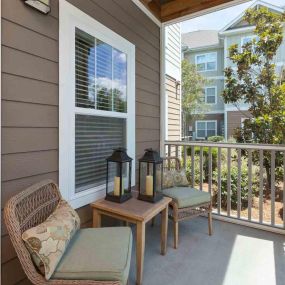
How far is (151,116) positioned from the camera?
3254 millimetres

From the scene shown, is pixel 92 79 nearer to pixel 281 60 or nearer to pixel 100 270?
pixel 100 270

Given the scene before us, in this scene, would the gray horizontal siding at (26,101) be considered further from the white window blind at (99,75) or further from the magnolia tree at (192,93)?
the magnolia tree at (192,93)

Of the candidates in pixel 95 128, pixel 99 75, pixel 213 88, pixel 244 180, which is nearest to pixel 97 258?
pixel 95 128

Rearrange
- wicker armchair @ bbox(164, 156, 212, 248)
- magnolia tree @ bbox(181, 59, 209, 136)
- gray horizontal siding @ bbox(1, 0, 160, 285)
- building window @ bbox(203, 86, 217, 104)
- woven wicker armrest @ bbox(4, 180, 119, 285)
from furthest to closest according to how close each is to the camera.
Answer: building window @ bbox(203, 86, 217, 104) < magnolia tree @ bbox(181, 59, 209, 136) < wicker armchair @ bbox(164, 156, 212, 248) < gray horizontal siding @ bbox(1, 0, 160, 285) < woven wicker armrest @ bbox(4, 180, 119, 285)

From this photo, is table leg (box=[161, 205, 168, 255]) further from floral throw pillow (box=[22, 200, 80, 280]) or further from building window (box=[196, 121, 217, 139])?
building window (box=[196, 121, 217, 139])

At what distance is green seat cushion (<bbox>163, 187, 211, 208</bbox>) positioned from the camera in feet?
7.88

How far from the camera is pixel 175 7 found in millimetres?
3178

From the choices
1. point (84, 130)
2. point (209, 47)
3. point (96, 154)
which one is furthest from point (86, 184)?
point (209, 47)

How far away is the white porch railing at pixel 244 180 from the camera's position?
281cm

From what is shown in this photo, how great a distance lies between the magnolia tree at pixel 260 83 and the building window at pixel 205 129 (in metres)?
A: 8.42

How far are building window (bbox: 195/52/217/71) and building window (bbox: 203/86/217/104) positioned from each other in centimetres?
101

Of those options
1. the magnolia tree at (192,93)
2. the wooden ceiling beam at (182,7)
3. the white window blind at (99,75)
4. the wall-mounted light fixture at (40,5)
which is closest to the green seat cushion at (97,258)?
the white window blind at (99,75)

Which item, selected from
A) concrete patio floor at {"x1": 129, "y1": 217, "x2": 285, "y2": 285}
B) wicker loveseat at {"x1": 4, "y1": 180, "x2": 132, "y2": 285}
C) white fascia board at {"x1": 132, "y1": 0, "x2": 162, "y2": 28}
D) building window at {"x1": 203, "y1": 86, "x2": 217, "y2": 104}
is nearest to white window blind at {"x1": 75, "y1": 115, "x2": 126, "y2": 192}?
wicker loveseat at {"x1": 4, "y1": 180, "x2": 132, "y2": 285}

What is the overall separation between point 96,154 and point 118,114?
0.53 meters
